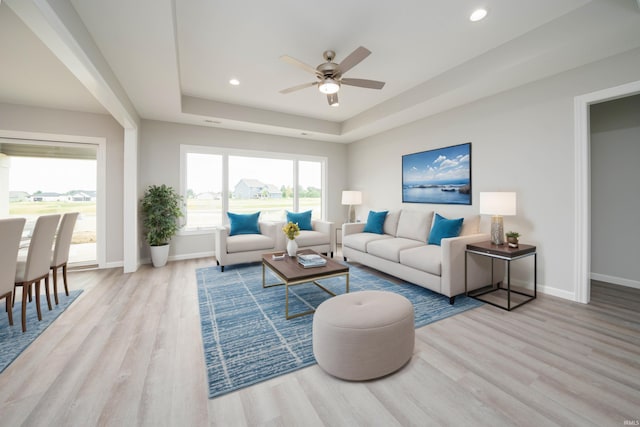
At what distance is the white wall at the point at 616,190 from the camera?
10.7 feet

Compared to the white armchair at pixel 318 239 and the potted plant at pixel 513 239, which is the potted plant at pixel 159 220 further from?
the potted plant at pixel 513 239

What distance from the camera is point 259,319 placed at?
8.29 ft

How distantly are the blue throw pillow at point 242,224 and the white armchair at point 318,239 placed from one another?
1.69 ft

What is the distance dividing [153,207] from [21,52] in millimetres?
2328

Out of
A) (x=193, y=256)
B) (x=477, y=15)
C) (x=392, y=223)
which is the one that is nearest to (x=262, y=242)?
(x=193, y=256)

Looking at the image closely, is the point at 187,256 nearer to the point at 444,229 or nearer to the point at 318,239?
the point at 318,239

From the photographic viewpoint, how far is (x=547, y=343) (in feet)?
6.78

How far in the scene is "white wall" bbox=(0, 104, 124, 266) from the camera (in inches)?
151

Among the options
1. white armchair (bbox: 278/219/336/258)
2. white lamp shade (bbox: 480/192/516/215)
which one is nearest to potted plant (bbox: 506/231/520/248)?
white lamp shade (bbox: 480/192/516/215)

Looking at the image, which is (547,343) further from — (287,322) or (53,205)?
(53,205)

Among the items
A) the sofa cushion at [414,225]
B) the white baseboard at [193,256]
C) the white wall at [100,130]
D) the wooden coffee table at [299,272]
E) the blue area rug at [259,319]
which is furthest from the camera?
the white baseboard at [193,256]

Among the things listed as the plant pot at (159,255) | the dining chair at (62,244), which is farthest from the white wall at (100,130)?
the dining chair at (62,244)

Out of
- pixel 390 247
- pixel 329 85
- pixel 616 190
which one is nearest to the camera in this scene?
pixel 329 85

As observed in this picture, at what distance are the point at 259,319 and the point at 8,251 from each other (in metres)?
2.08
